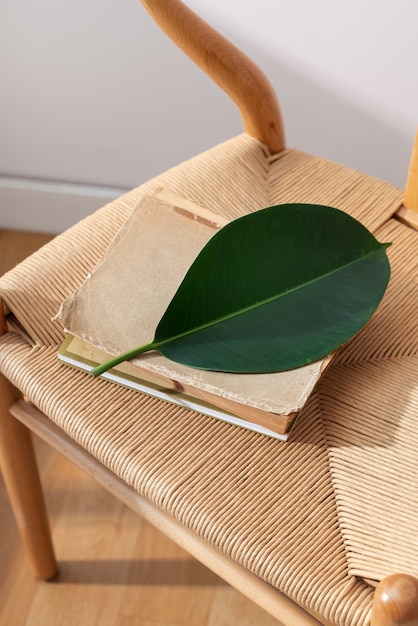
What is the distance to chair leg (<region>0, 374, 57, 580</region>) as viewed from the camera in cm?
82

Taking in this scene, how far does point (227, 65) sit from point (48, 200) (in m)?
0.59

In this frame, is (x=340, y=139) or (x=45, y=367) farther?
(x=340, y=139)

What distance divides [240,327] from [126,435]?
12cm

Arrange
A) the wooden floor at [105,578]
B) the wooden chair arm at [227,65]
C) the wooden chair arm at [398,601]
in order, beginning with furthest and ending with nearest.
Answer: the wooden floor at [105,578] → the wooden chair arm at [227,65] → the wooden chair arm at [398,601]

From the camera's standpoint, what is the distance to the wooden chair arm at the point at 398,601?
52 centimetres

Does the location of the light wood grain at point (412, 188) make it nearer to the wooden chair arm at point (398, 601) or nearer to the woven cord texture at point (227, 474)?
the woven cord texture at point (227, 474)

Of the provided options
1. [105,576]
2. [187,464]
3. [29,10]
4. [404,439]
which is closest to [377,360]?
[404,439]

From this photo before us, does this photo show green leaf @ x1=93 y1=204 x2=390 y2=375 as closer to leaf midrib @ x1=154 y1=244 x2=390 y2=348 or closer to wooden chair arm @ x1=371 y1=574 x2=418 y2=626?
leaf midrib @ x1=154 y1=244 x2=390 y2=348

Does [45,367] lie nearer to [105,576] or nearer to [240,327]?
[240,327]

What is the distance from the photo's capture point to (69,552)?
1.06m

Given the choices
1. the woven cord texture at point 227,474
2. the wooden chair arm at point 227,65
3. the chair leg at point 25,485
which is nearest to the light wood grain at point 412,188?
the wooden chair arm at point 227,65

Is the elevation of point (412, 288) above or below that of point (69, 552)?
above

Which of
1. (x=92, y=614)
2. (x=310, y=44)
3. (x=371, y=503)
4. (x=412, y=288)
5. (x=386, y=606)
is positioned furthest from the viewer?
(x=310, y=44)

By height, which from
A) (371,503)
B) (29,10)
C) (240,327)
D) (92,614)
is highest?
(29,10)
